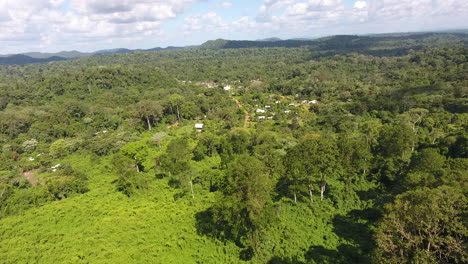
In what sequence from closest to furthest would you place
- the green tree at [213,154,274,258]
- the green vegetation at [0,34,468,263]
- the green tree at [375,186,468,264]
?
the green tree at [375,186,468,264] → the green vegetation at [0,34,468,263] → the green tree at [213,154,274,258]

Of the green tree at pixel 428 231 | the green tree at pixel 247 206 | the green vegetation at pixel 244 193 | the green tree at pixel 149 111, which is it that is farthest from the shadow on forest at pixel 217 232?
the green tree at pixel 149 111

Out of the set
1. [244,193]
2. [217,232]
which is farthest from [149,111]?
[244,193]

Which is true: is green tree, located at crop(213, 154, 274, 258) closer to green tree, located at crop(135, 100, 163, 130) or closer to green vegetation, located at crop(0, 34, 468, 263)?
Answer: green vegetation, located at crop(0, 34, 468, 263)

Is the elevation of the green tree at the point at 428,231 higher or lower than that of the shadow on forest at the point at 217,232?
higher

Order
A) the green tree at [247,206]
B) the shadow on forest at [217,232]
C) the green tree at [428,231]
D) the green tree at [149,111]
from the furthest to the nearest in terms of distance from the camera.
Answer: the green tree at [149,111], the shadow on forest at [217,232], the green tree at [247,206], the green tree at [428,231]

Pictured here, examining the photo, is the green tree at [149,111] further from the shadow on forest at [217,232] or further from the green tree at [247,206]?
the green tree at [247,206]

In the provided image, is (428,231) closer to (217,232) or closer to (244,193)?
(244,193)

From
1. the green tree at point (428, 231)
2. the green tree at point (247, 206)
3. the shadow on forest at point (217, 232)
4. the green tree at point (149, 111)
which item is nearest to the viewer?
the green tree at point (428, 231)

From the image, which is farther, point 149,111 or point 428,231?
point 149,111

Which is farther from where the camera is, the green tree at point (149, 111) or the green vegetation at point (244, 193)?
the green tree at point (149, 111)

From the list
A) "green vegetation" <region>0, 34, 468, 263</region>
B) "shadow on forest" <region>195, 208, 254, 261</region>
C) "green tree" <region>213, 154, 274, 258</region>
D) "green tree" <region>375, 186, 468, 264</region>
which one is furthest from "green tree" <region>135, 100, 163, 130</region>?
"green tree" <region>375, 186, 468, 264</region>

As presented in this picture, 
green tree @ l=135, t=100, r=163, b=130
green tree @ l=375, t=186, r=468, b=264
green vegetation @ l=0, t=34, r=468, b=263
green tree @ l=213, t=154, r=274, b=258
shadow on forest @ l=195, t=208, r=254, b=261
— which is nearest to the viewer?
green tree @ l=375, t=186, r=468, b=264
